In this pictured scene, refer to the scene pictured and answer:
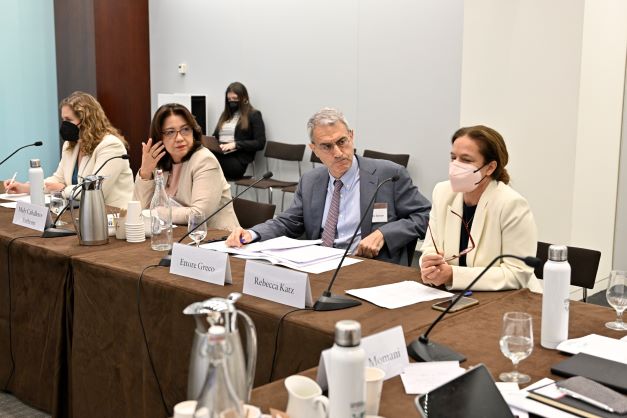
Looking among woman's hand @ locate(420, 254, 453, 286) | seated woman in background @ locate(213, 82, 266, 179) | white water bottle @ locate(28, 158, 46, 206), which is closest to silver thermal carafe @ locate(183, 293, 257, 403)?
woman's hand @ locate(420, 254, 453, 286)

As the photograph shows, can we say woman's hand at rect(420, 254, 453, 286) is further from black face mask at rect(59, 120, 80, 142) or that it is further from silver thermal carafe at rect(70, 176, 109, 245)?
black face mask at rect(59, 120, 80, 142)

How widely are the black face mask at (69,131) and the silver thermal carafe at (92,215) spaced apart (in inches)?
64.8

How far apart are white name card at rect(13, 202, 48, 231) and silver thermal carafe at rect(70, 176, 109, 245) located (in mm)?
316

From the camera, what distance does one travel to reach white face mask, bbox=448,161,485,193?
2.57 meters

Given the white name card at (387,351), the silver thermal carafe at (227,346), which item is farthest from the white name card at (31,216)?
the silver thermal carafe at (227,346)

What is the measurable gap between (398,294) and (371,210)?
3.14ft

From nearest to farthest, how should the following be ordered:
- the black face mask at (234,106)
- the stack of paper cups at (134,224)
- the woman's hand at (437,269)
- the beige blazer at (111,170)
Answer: the woman's hand at (437,269)
the stack of paper cups at (134,224)
the beige blazer at (111,170)
the black face mask at (234,106)

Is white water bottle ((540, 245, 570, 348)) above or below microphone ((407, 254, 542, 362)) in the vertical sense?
above

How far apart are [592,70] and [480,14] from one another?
80cm

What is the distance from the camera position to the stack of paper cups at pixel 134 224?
313 centimetres

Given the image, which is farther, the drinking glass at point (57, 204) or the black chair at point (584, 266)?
the drinking glass at point (57, 204)

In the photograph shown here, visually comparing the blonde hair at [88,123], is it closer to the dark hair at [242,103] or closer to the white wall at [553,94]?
the white wall at [553,94]

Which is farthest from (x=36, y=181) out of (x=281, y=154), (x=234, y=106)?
(x=234, y=106)

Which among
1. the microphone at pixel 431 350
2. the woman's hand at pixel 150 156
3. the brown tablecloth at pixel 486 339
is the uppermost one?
the woman's hand at pixel 150 156
